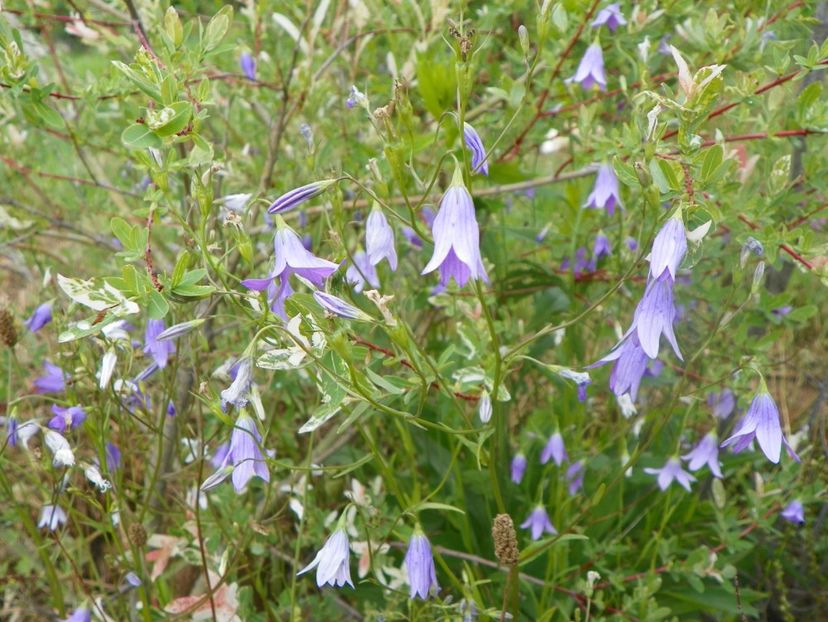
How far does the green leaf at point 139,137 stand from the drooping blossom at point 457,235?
17.3 inches

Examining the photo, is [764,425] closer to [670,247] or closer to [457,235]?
[670,247]

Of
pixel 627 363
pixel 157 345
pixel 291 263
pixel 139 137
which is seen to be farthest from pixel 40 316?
pixel 627 363

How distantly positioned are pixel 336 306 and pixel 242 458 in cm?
37

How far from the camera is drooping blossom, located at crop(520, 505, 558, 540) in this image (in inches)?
77.5

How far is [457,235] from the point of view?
3.77 ft

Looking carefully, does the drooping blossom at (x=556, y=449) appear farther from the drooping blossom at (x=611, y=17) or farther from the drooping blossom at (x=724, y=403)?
the drooping blossom at (x=611, y=17)

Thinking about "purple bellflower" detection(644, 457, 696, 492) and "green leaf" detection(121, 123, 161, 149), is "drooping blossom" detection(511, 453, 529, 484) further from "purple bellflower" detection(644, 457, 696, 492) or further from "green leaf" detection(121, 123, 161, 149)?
"green leaf" detection(121, 123, 161, 149)

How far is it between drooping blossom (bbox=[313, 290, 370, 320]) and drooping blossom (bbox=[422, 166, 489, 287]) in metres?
0.12

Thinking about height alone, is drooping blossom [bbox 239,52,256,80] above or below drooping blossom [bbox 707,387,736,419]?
above

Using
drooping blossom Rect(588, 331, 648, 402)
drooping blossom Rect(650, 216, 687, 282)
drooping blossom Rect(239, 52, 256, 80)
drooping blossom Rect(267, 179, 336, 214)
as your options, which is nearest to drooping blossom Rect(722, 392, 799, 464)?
drooping blossom Rect(588, 331, 648, 402)

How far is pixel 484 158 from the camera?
128cm

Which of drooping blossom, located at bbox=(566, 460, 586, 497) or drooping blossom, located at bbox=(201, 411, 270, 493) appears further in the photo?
drooping blossom, located at bbox=(566, 460, 586, 497)

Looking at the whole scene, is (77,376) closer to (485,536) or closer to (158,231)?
(485,536)

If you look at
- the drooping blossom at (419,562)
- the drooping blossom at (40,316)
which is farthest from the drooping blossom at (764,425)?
the drooping blossom at (40,316)
